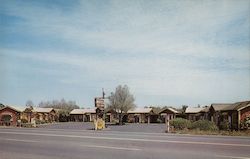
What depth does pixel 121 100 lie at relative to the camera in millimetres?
62125

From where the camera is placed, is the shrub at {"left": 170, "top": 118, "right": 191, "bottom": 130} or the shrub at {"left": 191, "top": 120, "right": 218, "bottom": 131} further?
the shrub at {"left": 170, "top": 118, "right": 191, "bottom": 130}

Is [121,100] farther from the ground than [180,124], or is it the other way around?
[121,100]

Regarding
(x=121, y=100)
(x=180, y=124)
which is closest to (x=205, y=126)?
(x=180, y=124)

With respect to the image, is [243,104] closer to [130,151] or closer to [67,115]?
[130,151]

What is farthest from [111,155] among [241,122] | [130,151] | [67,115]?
[67,115]

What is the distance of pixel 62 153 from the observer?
497 inches

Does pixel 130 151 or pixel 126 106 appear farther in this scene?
pixel 126 106

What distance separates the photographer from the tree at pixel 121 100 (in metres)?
61.6

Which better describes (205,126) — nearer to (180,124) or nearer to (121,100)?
(180,124)

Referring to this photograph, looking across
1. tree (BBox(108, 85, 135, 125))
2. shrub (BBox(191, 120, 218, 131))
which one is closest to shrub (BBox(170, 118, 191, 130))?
shrub (BBox(191, 120, 218, 131))

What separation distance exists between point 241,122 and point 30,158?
88.8 ft

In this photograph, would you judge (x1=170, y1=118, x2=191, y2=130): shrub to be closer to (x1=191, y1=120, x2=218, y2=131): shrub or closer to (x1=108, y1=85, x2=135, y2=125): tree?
(x1=191, y1=120, x2=218, y2=131): shrub

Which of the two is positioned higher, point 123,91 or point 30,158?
point 123,91

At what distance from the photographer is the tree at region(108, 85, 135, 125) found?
61.6 m
